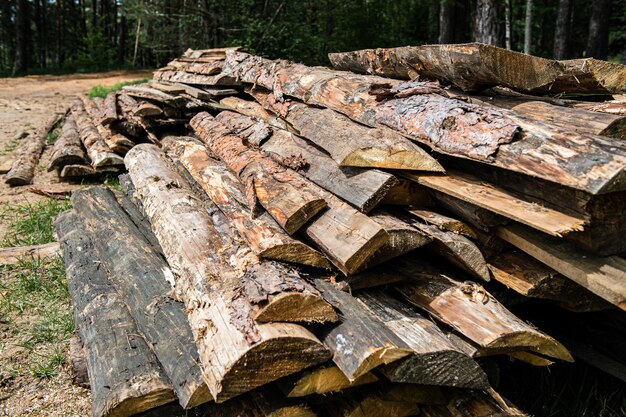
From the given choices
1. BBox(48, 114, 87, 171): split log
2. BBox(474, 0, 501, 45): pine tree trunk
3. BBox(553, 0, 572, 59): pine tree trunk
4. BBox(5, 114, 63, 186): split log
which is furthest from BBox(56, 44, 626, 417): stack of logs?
BBox(553, 0, 572, 59): pine tree trunk

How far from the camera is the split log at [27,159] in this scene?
25.3 ft

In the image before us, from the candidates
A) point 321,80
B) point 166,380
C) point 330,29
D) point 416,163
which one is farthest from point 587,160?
point 330,29

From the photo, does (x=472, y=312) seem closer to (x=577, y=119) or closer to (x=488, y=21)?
(x=577, y=119)

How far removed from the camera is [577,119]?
3.13 m

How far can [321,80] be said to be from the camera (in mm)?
4711

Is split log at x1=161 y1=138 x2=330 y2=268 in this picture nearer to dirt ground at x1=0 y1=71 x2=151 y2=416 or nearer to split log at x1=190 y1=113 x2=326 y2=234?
split log at x1=190 y1=113 x2=326 y2=234

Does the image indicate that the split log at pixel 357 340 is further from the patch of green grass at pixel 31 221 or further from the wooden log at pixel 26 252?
the patch of green grass at pixel 31 221

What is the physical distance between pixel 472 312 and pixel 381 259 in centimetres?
55

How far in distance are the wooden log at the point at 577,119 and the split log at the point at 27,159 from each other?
280 inches

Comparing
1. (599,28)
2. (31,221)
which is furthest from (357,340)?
(599,28)

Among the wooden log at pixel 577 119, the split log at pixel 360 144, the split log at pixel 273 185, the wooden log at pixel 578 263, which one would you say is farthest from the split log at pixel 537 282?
the split log at pixel 273 185

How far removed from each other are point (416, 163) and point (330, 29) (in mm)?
18614

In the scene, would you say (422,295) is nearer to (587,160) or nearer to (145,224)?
(587,160)

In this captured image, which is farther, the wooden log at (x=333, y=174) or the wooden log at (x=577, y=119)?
the wooden log at (x=333, y=174)
